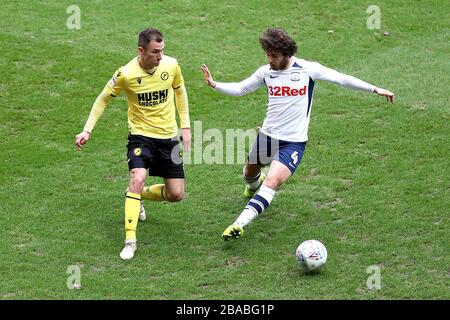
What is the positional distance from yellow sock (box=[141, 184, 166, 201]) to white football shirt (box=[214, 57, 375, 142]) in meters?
1.45

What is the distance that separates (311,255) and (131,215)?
2.06 m

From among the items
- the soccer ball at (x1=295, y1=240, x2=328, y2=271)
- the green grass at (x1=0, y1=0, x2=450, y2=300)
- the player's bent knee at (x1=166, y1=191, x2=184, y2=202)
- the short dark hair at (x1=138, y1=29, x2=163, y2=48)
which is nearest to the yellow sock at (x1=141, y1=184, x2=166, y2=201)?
the player's bent knee at (x1=166, y1=191, x2=184, y2=202)

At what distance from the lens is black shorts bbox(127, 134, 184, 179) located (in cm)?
1026

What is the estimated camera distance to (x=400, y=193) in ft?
37.2

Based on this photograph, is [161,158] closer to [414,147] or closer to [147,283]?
A: [147,283]

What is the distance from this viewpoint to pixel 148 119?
34.0ft

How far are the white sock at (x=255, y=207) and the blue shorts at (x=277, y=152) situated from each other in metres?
0.41

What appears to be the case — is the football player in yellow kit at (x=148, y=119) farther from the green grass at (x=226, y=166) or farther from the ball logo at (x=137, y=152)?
the green grass at (x=226, y=166)

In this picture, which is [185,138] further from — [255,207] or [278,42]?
[278,42]

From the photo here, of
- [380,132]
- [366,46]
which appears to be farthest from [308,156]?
[366,46]

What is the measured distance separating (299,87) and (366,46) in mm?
5573

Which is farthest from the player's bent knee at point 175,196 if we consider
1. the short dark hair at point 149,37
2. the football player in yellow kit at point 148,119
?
the short dark hair at point 149,37
